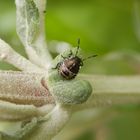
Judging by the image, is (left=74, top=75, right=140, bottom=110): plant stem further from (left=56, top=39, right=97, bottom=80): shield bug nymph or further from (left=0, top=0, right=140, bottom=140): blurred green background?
(left=0, top=0, right=140, bottom=140): blurred green background

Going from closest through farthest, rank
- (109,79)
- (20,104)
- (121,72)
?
(20,104) < (109,79) < (121,72)

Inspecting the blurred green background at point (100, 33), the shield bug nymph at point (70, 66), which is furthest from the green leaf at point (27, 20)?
the blurred green background at point (100, 33)

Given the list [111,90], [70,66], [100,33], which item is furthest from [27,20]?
[100,33]

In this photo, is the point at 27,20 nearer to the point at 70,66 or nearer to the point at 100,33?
the point at 70,66

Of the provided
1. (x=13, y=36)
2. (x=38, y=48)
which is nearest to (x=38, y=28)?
(x=38, y=48)

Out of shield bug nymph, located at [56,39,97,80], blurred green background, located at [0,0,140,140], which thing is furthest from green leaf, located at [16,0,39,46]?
blurred green background, located at [0,0,140,140]

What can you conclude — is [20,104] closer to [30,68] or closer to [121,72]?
[30,68]

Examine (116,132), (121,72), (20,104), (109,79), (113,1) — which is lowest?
(116,132)

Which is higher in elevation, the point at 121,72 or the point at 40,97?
the point at 40,97
